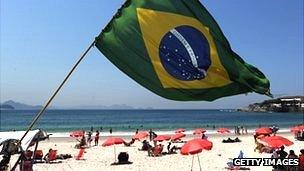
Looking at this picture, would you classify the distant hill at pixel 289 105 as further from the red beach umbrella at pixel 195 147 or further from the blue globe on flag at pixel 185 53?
the blue globe on flag at pixel 185 53

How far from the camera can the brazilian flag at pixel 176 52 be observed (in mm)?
6398

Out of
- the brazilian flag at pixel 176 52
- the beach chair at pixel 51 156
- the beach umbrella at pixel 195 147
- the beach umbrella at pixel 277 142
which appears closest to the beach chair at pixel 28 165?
the beach umbrella at pixel 195 147

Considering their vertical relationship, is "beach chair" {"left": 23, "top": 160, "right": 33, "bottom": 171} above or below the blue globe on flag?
below

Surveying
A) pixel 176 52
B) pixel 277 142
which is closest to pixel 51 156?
pixel 277 142

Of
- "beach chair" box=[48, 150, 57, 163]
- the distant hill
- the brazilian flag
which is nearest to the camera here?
the brazilian flag

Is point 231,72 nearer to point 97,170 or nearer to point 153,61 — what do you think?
point 153,61

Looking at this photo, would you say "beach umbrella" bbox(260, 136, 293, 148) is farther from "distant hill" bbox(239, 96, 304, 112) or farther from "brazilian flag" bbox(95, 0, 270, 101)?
"distant hill" bbox(239, 96, 304, 112)

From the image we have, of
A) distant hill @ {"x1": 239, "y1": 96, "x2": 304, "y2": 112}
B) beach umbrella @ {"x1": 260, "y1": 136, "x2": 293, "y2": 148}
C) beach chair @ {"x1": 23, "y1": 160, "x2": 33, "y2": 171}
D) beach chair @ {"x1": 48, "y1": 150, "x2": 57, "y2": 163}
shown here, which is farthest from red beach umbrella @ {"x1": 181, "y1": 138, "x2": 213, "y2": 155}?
distant hill @ {"x1": 239, "y1": 96, "x2": 304, "y2": 112}

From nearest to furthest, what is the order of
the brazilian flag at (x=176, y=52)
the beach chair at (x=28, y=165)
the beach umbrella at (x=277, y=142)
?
1. the brazilian flag at (x=176, y=52)
2. the beach chair at (x=28, y=165)
3. the beach umbrella at (x=277, y=142)

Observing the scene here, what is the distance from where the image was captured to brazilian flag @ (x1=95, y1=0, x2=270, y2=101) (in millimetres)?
6398

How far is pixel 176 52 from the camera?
258 inches

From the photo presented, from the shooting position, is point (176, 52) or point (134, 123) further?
point (134, 123)

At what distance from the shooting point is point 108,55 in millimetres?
6457

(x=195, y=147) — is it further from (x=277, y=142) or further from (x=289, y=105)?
(x=289, y=105)
